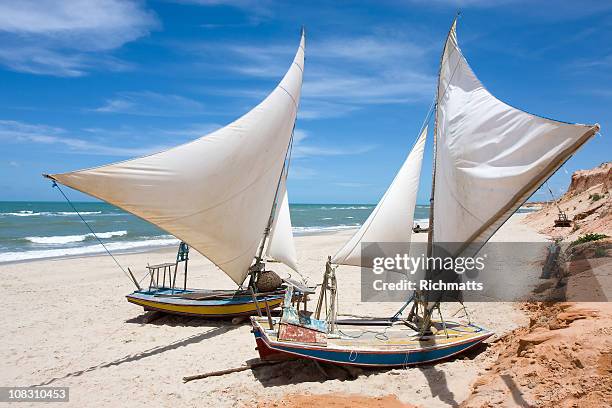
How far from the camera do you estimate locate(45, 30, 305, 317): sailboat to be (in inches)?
376

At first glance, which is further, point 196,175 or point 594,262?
point 594,262

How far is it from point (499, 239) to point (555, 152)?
2422 centimetres

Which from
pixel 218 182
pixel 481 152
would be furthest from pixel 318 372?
pixel 481 152

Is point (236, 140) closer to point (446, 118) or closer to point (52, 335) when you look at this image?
point (446, 118)

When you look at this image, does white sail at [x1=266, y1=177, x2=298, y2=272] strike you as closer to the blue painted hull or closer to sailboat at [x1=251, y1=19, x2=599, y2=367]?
sailboat at [x1=251, y1=19, x2=599, y2=367]

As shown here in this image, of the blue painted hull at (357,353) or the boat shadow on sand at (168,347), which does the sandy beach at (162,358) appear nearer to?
the boat shadow on sand at (168,347)

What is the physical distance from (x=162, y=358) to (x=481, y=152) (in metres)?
8.59

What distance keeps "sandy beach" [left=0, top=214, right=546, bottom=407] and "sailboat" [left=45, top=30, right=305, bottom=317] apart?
95cm

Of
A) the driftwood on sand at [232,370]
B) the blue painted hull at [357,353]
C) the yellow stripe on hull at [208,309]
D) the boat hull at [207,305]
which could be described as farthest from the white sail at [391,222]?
the yellow stripe on hull at [208,309]

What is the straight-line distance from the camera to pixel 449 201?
331 inches

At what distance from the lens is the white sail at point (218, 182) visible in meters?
9.46

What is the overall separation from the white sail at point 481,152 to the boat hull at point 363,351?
2396mm

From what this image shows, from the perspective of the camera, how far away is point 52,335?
39.0 feet

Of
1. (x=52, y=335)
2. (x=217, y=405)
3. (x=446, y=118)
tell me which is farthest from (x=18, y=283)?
(x=446, y=118)
